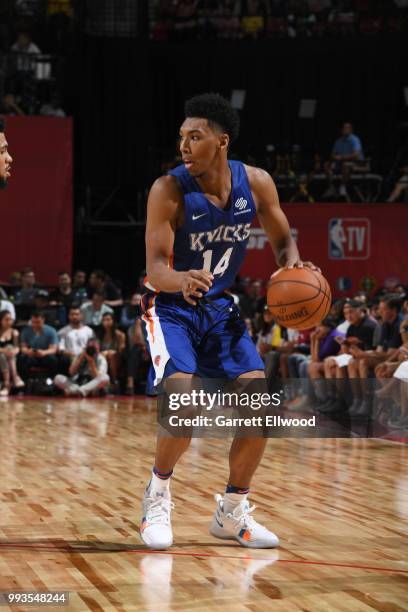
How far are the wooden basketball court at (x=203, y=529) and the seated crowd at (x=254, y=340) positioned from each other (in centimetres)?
123

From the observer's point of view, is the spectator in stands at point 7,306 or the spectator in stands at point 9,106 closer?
the spectator in stands at point 7,306

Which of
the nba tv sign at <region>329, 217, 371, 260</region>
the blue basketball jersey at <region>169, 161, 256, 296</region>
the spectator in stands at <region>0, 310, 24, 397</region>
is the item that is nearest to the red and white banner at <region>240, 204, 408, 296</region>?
the nba tv sign at <region>329, 217, 371, 260</region>

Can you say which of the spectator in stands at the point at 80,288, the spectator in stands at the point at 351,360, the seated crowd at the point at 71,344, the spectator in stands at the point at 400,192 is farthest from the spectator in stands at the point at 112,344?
the spectator in stands at the point at 400,192

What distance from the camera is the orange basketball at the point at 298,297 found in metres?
4.47

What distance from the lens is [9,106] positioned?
1623cm

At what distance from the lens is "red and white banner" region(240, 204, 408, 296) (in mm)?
15344

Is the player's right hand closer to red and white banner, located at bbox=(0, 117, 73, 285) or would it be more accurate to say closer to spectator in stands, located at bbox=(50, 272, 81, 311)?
spectator in stands, located at bbox=(50, 272, 81, 311)

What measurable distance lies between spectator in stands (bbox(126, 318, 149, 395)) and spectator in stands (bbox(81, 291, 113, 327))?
0.54 metres

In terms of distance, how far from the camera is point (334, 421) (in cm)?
1005

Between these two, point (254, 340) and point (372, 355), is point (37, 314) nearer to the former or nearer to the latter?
point (254, 340)

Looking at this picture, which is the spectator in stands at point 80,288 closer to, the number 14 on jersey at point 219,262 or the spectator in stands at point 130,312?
the spectator in stands at point 130,312

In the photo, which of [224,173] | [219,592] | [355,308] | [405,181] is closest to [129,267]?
[405,181]

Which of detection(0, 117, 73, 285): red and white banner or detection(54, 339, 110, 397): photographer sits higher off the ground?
detection(0, 117, 73, 285): red and white banner

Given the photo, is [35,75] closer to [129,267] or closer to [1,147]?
[129,267]
